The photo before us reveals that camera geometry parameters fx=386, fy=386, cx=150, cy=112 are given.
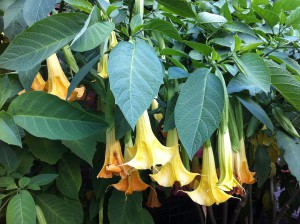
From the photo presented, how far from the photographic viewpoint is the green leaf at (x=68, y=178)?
2.75ft

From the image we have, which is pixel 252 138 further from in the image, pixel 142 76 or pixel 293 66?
pixel 142 76

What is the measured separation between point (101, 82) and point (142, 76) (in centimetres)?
18

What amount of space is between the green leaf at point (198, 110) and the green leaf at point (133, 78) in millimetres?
76

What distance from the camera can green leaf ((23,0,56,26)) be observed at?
1.97 feet

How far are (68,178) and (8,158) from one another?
0.49ft

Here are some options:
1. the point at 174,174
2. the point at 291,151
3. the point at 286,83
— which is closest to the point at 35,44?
the point at 174,174

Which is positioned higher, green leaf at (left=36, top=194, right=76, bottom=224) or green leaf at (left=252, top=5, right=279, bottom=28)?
green leaf at (left=252, top=5, right=279, bottom=28)

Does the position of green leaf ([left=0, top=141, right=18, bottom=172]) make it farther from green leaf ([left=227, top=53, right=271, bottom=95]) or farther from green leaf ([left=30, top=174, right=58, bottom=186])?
green leaf ([left=227, top=53, right=271, bottom=95])

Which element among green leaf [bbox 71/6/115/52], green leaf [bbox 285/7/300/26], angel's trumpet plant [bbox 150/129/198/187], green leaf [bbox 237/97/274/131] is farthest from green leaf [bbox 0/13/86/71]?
green leaf [bbox 285/7/300/26]

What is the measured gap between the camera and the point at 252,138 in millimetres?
977

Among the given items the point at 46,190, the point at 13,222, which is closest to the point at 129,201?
the point at 46,190

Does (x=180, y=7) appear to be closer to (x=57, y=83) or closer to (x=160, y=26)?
(x=160, y=26)

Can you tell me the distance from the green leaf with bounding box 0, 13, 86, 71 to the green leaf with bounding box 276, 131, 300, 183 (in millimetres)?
495

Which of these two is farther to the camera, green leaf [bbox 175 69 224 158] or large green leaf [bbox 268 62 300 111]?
large green leaf [bbox 268 62 300 111]
